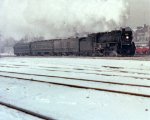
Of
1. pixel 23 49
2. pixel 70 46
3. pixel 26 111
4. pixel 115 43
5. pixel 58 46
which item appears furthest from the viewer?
pixel 23 49

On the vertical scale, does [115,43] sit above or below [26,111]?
above

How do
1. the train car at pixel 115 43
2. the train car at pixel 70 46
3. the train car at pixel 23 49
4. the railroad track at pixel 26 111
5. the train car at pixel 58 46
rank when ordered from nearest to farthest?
the railroad track at pixel 26 111, the train car at pixel 115 43, the train car at pixel 70 46, the train car at pixel 58 46, the train car at pixel 23 49

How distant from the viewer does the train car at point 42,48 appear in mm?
38250

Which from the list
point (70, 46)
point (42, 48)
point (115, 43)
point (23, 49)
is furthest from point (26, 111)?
point (23, 49)

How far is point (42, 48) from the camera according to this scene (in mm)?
40406

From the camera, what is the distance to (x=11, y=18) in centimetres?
3709

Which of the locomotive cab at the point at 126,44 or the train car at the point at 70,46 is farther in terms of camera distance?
the train car at the point at 70,46

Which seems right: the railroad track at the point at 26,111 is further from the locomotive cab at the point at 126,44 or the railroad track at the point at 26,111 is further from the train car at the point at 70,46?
the train car at the point at 70,46

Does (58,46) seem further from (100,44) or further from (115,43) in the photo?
(115,43)

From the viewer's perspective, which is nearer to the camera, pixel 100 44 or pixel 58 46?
pixel 100 44

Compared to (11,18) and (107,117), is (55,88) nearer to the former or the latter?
(107,117)

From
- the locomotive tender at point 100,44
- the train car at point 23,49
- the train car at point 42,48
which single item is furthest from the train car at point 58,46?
the train car at point 23,49

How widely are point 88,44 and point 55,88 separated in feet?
71.9

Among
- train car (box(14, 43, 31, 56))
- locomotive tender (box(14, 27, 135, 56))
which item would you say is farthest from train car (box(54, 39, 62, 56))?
train car (box(14, 43, 31, 56))
